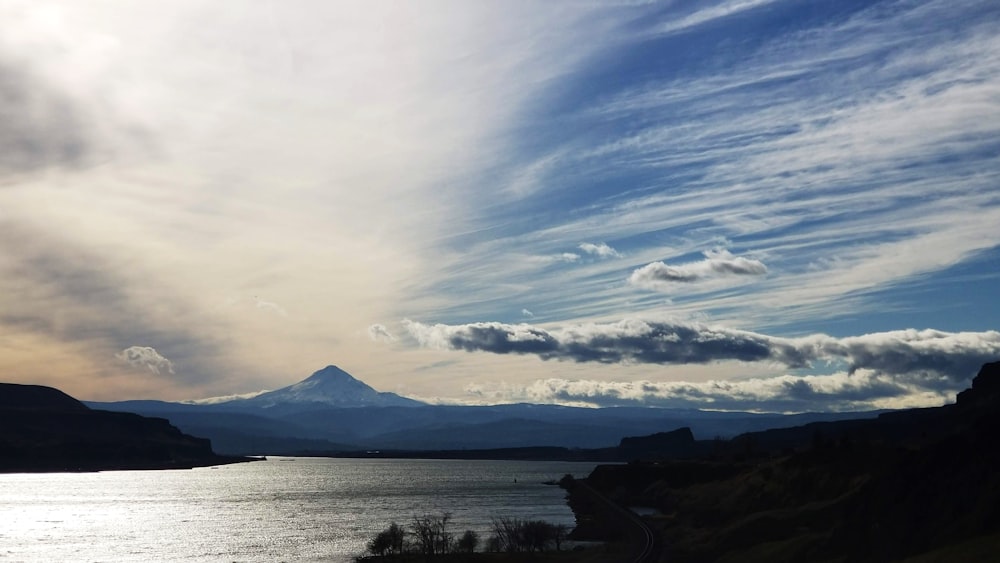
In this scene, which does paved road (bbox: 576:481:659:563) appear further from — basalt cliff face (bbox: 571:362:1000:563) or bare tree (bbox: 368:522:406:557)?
bare tree (bbox: 368:522:406:557)

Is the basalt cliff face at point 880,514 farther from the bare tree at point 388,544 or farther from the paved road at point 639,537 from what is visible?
the bare tree at point 388,544

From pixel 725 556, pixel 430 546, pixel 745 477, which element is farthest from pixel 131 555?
pixel 745 477

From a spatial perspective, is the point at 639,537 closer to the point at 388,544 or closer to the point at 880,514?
the point at 388,544

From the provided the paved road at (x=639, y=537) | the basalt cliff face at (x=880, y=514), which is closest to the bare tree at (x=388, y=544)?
the paved road at (x=639, y=537)

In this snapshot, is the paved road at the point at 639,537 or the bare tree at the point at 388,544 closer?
the paved road at the point at 639,537

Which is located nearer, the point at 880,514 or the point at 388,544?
the point at 880,514

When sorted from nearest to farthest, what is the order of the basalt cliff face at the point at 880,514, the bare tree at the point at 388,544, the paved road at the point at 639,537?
the basalt cliff face at the point at 880,514, the paved road at the point at 639,537, the bare tree at the point at 388,544

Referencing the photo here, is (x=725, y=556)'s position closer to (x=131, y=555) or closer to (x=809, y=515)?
(x=809, y=515)

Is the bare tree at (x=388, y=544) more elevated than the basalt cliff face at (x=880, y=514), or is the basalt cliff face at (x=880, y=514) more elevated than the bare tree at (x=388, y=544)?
the basalt cliff face at (x=880, y=514)

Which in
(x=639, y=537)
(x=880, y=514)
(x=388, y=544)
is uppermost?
(x=880, y=514)

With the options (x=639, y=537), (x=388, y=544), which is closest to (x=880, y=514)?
(x=639, y=537)

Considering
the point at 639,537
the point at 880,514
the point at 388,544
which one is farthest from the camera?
the point at 639,537

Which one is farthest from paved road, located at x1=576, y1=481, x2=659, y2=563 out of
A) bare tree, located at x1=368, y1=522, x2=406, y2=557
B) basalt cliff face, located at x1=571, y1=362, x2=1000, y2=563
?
bare tree, located at x1=368, y1=522, x2=406, y2=557

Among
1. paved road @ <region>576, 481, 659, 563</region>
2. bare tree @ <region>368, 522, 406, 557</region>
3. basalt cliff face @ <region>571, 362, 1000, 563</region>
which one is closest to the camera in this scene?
basalt cliff face @ <region>571, 362, 1000, 563</region>
